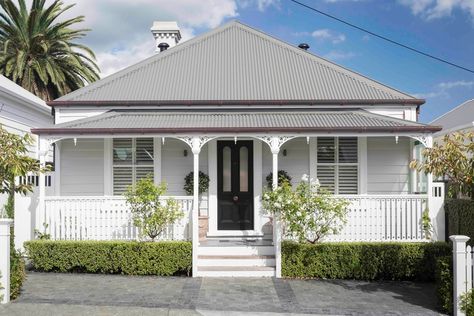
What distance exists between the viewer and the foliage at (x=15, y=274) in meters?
7.28

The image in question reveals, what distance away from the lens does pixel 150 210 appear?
9.54 meters

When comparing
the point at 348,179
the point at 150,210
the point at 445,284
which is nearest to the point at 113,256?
the point at 150,210

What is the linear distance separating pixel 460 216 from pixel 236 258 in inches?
217

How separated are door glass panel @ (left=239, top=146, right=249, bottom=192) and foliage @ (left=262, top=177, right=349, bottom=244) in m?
2.17

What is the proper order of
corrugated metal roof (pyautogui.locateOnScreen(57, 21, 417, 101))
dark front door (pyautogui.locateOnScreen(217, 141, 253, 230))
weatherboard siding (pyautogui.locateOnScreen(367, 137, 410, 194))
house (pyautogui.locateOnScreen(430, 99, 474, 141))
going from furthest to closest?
house (pyautogui.locateOnScreen(430, 99, 474, 141))
corrugated metal roof (pyautogui.locateOnScreen(57, 21, 417, 101))
weatherboard siding (pyautogui.locateOnScreen(367, 137, 410, 194))
dark front door (pyautogui.locateOnScreen(217, 141, 253, 230))

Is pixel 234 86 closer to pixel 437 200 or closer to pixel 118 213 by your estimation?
pixel 118 213

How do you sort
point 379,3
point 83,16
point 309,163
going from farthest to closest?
1. point 83,16
2. point 379,3
3. point 309,163

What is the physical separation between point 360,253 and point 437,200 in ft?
7.76

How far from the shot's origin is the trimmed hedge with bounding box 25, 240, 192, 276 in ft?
30.4

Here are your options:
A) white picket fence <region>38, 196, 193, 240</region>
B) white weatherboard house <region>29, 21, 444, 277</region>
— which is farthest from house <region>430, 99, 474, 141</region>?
white picket fence <region>38, 196, 193, 240</region>

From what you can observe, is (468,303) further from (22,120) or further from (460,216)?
(22,120)

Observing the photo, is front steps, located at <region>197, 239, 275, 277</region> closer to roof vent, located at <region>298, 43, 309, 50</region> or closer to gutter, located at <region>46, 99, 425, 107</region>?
gutter, located at <region>46, 99, 425, 107</region>

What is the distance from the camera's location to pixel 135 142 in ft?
38.9

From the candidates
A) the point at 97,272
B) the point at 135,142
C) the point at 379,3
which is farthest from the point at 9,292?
the point at 379,3
